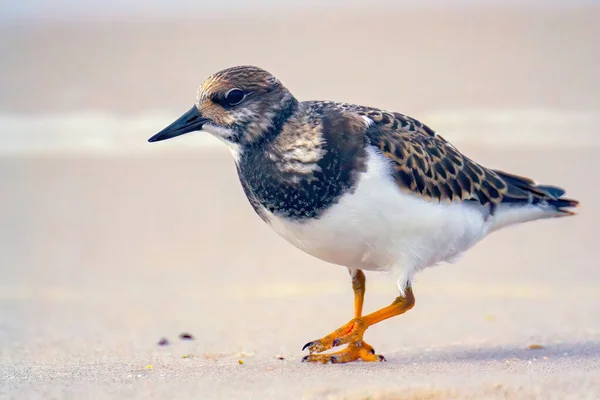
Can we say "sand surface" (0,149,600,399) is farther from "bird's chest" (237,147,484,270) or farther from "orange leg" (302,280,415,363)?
"bird's chest" (237,147,484,270)

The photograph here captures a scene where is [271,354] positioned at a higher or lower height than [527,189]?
lower

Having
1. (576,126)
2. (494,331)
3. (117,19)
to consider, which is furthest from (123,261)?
(117,19)

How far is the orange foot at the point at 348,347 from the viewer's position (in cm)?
416

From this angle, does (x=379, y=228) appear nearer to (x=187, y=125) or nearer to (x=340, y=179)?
(x=340, y=179)

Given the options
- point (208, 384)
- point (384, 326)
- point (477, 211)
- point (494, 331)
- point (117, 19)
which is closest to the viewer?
point (208, 384)

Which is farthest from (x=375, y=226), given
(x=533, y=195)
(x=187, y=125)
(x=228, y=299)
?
(x=228, y=299)

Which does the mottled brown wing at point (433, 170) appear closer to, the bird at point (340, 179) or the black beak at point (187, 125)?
the bird at point (340, 179)

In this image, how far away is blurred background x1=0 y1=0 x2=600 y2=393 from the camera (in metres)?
5.52

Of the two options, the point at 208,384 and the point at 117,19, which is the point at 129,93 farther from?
the point at 208,384

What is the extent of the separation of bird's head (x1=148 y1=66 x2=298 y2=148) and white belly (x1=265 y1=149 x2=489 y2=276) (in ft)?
1.24

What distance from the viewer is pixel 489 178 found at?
4.58 m

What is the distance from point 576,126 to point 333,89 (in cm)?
328

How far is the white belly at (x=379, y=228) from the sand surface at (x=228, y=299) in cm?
48

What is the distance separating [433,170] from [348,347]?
35.1 inches
